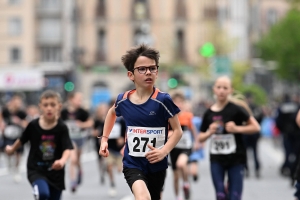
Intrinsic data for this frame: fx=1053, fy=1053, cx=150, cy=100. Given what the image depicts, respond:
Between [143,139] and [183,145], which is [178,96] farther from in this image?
[143,139]

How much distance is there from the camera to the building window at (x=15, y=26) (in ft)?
292

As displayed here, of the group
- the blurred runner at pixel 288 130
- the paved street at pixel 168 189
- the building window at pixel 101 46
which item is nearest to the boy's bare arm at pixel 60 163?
the paved street at pixel 168 189

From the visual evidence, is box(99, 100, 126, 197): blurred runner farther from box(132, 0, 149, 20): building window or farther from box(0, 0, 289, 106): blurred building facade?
box(132, 0, 149, 20): building window

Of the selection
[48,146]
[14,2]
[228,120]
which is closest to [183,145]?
[228,120]

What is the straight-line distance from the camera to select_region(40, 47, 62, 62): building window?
9169 centimetres

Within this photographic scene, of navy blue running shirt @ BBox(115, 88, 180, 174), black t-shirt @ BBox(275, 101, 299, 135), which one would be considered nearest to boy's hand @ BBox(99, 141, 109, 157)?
navy blue running shirt @ BBox(115, 88, 180, 174)

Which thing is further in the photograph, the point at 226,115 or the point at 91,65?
the point at 91,65

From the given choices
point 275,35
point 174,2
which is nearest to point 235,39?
point 275,35

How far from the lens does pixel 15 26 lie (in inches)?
3509

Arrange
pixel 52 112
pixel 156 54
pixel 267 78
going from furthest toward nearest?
pixel 267 78
pixel 52 112
pixel 156 54

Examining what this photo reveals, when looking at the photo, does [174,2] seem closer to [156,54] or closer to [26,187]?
[26,187]

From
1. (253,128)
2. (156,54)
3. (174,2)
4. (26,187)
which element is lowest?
(26,187)

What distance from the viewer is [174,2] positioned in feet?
313

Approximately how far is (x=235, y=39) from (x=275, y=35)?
4.78 m
